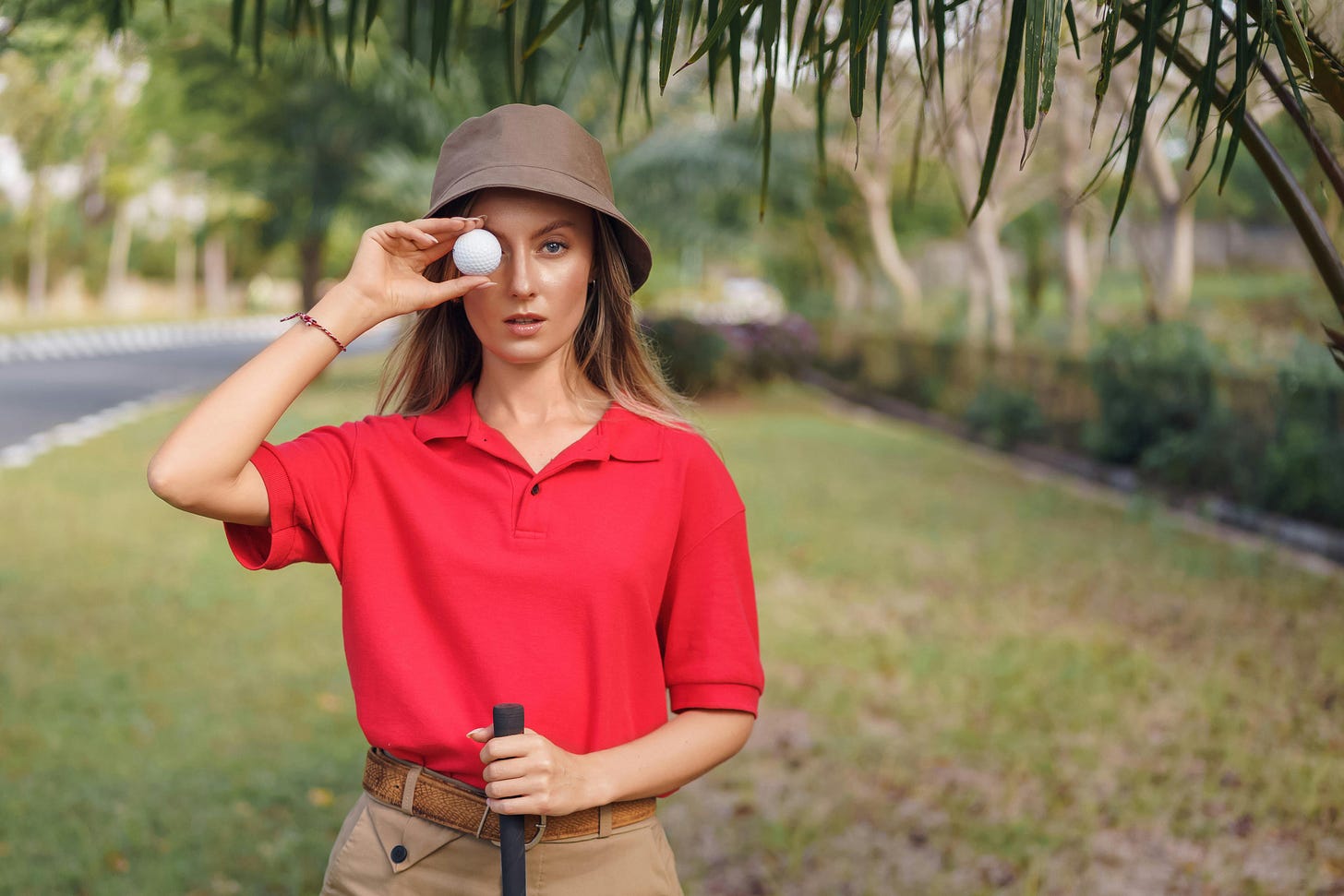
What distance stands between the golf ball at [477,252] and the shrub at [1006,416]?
41.8 feet

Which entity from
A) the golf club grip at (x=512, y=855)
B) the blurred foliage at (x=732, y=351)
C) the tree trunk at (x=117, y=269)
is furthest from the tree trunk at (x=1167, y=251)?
the tree trunk at (x=117, y=269)

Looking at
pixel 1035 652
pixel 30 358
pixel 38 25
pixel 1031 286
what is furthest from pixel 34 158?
pixel 1031 286

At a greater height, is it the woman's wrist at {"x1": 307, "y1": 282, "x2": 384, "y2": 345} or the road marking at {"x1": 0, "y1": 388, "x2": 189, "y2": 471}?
the woman's wrist at {"x1": 307, "y1": 282, "x2": 384, "y2": 345}

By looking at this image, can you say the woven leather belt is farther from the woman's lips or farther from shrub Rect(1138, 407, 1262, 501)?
shrub Rect(1138, 407, 1262, 501)

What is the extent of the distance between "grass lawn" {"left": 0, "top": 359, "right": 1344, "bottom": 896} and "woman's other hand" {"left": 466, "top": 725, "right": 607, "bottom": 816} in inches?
79.5

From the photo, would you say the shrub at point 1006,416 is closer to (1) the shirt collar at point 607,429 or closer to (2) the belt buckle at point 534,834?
(1) the shirt collar at point 607,429

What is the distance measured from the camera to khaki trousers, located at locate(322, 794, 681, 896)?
1.83 meters

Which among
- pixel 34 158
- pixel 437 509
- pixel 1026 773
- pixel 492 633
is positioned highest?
pixel 34 158

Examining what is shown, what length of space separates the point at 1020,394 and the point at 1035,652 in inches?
324

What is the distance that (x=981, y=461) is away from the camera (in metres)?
14.0

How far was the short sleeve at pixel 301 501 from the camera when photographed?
72.9 inches

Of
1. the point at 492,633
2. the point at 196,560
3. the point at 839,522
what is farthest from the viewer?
the point at 839,522

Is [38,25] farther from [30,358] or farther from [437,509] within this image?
[30,358]

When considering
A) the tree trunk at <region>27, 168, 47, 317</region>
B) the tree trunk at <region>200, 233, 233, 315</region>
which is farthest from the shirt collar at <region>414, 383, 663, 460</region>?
the tree trunk at <region>200, 233, 233, 315</region>
